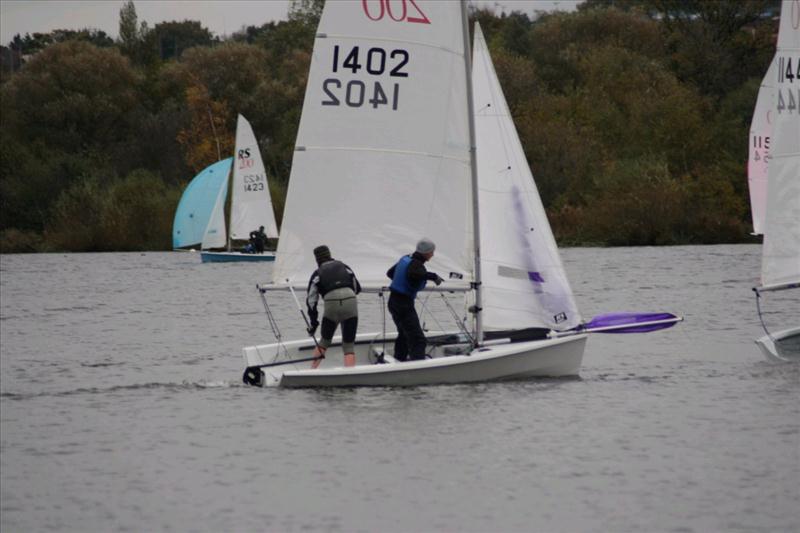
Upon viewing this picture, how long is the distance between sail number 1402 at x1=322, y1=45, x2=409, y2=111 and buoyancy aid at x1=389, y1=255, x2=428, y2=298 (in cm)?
183

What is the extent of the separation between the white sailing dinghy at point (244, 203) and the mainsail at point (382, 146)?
31.5 m

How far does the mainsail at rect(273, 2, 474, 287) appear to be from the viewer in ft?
57.0

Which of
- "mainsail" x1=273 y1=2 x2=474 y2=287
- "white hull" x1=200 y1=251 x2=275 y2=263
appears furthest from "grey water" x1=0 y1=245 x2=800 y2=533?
"white hull" x1=200 y1=251 x2=275 y2=263

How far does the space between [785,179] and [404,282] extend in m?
5.73

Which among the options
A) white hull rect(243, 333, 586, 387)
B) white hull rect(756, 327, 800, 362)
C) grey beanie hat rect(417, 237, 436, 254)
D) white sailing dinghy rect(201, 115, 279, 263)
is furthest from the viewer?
white sailing dinghy rect(201, 115, 279, 263)

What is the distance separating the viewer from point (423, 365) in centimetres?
1698

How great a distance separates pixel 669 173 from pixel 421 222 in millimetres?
43514

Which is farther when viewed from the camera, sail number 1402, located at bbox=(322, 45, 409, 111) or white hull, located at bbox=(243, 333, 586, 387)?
sail number 1402, located at bbox=(322, 45, 409, 111)

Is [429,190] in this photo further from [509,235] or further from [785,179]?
[785,179]

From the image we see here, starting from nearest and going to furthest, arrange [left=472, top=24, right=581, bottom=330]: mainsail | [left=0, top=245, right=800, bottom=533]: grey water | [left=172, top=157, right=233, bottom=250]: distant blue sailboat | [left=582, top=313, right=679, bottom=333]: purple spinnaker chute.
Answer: [left=0, top=245, right=800, bottom=533]: grey water < [left=582, top=313, right=679, bottom=333]: purple spinnaker chute < [left=472, top=24, right=581, bottom=330]: mainsail < [left=172, top=157, right=233, bottom=250]: distant blue sailboat

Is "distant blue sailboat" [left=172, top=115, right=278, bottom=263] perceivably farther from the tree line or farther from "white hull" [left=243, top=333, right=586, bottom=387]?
"white hull" [left=243, top=333, right=586, bottom=387]

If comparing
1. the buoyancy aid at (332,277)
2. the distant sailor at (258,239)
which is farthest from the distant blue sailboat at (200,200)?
the buoyancy aid at (332,277)

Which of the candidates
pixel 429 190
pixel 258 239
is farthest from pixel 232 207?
pixel 429 190

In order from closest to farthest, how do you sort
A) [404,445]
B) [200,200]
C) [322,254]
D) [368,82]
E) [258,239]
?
1. [404,445]
2. [322,254]
3. [368,82]
4. [258,239]
5. [200,200]
